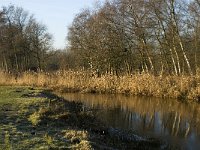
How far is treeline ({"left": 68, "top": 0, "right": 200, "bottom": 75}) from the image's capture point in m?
27.2

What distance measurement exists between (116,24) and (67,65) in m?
13.8

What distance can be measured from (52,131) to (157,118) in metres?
7.99

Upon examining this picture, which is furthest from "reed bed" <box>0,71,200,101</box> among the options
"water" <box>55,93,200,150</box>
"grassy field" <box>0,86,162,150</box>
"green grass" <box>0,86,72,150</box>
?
"green grass" <box>0,86,72,150</box>

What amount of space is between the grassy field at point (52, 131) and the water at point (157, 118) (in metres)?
1.56

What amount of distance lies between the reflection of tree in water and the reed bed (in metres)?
1.12

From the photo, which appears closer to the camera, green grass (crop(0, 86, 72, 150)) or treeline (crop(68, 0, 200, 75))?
green grass (crop(0, 86, 72, 150))

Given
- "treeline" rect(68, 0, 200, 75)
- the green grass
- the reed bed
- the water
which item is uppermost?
"treeline" rect(68, 0, 200, 75)

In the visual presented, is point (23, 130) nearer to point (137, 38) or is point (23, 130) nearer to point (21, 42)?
point (137, 38)

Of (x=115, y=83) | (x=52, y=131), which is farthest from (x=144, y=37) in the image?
(x=52, y=131)

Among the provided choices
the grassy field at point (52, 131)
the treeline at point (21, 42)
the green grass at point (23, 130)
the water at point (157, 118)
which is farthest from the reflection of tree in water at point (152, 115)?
the treeline at point (21, 42)

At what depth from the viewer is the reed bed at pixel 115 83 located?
74.5 feet

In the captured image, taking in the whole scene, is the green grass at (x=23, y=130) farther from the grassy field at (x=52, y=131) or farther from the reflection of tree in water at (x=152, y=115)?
the reflection of tree in water at (x=152, y=115)

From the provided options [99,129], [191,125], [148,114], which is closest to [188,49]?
[148,114]

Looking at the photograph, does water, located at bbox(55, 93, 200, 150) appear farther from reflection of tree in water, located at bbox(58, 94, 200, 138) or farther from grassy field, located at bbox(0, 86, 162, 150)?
grassy field, located at bbox(0, 86, 162, 150)
